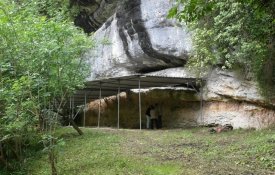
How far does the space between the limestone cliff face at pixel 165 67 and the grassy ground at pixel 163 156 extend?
254 cm

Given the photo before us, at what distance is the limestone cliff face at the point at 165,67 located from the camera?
16.7 metres

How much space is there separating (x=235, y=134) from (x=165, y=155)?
15.6ft

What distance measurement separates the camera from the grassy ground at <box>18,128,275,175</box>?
8.96m

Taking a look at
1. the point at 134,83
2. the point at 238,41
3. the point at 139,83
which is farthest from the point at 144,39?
the point at 238,41

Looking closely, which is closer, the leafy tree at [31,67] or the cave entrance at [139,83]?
the leafy tree at [31,67]

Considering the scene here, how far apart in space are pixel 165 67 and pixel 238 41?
759cm

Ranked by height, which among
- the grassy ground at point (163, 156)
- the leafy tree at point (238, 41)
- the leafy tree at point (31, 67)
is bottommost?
the grassy ground at point (163, 156)

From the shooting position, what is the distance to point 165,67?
68.5ft

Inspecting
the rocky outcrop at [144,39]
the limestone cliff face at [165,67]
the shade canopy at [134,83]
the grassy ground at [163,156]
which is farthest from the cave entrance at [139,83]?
the grassy ground at [163,156]

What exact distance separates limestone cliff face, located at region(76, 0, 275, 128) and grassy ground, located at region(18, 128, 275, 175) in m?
2.54

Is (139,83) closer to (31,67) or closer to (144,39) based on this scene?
(144,39)

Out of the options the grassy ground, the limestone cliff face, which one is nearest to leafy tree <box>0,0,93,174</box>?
the grassy ground

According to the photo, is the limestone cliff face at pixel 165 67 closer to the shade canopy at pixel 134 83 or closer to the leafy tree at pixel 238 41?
the shade canopy at pixel 134 83

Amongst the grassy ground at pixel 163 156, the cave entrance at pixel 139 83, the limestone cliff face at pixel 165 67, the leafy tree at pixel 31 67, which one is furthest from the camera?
the cave entrance at pixel 139 83
